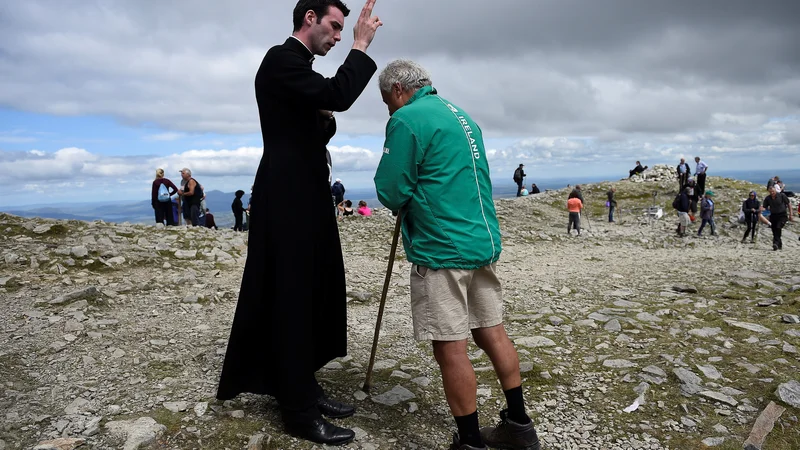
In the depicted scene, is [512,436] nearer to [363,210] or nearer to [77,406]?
[77,406]

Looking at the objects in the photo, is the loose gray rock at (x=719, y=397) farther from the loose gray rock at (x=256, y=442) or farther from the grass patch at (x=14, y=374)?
the grass patch at (x=14, y=374)

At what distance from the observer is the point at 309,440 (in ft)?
12.3

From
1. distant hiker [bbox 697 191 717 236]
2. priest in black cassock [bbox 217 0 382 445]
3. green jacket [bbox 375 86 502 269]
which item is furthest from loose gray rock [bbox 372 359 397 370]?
distant hiker [bbox 697 191 717 236]

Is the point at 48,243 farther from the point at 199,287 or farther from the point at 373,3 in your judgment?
the point at 373,3

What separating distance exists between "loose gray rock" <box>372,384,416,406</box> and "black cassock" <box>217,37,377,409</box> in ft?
2.97

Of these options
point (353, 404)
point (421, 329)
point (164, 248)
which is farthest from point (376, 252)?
point (421, 329)

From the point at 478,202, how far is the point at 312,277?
54.5 inches

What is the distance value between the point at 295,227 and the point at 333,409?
1.56 m

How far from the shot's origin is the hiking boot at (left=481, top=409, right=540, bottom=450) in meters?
3.78

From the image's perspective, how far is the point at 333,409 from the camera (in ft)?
13.6

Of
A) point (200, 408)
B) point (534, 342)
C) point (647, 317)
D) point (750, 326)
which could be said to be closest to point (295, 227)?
point (200, 408)

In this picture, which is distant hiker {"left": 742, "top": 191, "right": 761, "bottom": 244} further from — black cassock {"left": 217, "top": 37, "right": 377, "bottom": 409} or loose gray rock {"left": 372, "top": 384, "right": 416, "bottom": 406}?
black cassock {"left": 217, "top": 37, "right": 377, "bottom": 409}

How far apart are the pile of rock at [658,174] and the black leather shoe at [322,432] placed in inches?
1647

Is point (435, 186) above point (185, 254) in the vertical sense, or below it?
above
